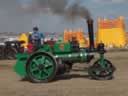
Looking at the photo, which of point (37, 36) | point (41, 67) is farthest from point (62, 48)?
point (37, 36)

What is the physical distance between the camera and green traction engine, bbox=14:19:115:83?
12750 millimetres

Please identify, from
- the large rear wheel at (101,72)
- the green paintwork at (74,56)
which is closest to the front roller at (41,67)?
the green paintwork at (74,56)

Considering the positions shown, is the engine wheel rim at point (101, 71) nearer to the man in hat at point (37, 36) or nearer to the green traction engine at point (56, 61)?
the green traction engine at point (56, 61)

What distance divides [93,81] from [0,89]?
2.75m

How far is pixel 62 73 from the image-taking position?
13.8m

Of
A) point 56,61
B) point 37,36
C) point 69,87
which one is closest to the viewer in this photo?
point 69,87

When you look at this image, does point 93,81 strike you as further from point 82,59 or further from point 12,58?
point 12,58

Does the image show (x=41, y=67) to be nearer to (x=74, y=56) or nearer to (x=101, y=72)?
(x=74, y=56)

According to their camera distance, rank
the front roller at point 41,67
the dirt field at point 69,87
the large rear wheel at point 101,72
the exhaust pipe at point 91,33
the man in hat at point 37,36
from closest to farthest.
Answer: the dirt field at point 69,87, the front roller at point 41,67, the large rear wheel at point 101,72, the exhaust pipe at point 91,33, the man in hat at point 37,36

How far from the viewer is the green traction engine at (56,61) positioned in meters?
12.8

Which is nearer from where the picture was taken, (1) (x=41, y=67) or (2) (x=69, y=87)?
(2) (x=69, y=87)

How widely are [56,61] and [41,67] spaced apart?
1.59ft

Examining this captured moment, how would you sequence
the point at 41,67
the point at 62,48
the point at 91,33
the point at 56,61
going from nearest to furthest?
the point at 41,67 → the point at 56,61 → the point at 62,48 → the point at 91,33

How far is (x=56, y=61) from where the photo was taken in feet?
42.3
